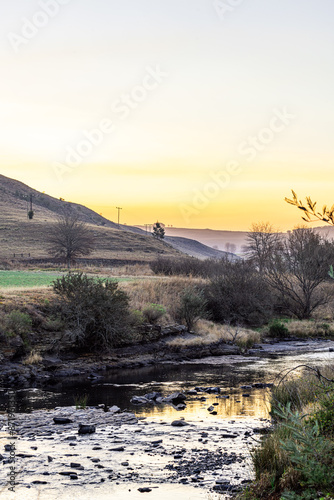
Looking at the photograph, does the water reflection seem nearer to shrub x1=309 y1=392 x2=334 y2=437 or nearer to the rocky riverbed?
the rocky riverbed

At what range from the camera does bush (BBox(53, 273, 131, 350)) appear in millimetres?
28016

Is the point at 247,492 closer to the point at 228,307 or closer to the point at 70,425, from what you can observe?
the point at 70,425

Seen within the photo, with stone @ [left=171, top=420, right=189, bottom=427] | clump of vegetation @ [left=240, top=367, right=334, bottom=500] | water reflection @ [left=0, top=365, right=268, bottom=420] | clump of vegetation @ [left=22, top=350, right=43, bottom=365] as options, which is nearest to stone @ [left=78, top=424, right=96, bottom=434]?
stone @ [left=171, top=420, right=189, bottom=427]

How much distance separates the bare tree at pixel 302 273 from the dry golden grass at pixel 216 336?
26.5ft

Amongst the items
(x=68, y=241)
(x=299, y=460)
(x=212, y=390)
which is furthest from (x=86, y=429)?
(x=68, y=241)

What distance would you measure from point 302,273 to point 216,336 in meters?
14.0

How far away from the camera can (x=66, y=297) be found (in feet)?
96.8

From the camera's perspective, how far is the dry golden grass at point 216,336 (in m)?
32.8

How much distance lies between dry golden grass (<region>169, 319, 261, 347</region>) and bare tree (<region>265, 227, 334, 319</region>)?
318 inches

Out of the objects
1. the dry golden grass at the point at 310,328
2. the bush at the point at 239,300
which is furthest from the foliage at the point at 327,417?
the bush at the point at 239,300

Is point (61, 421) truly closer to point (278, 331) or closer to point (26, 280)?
point (278, 331)

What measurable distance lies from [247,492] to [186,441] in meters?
4.48

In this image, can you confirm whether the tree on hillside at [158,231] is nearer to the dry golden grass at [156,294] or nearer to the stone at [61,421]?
the dry golden grass at [156,294]

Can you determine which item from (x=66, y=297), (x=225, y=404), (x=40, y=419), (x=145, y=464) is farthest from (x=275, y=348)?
(x=145, y=464)
